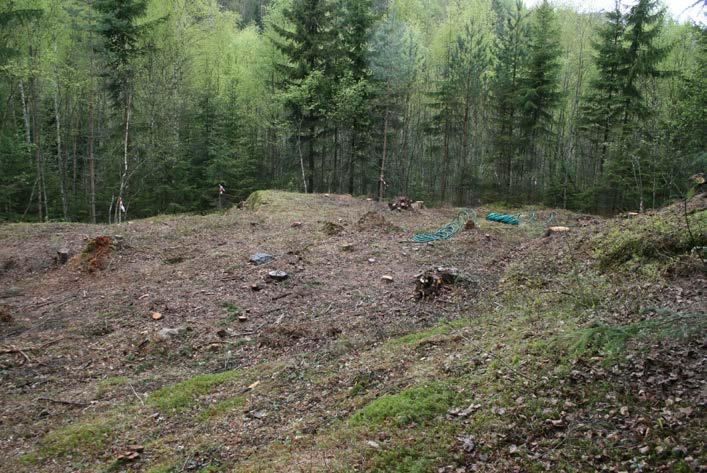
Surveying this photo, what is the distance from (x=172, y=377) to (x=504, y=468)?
14.7ft

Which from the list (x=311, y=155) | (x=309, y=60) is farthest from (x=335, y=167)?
(x=309, y=60)

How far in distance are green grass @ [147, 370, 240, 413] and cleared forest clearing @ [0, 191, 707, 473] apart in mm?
24

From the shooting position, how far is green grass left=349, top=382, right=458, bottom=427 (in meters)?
4.14

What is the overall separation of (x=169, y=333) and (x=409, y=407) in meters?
4.56

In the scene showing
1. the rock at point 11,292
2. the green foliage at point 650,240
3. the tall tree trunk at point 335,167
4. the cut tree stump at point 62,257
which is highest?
the tall tree trunk at point 335,167

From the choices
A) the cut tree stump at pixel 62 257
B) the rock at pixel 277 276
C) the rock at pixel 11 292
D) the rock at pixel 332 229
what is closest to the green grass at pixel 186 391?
the rock at pixel 277 276

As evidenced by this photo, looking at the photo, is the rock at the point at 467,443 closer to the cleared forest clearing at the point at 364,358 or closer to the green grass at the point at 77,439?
the cleared forest clearing at the point at 364,358

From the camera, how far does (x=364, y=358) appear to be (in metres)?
5.82

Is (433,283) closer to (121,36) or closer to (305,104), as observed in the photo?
(305,104)

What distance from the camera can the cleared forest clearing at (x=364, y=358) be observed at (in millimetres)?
3633

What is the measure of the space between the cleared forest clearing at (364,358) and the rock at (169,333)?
0.03 m

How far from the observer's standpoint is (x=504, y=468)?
3.41 meters

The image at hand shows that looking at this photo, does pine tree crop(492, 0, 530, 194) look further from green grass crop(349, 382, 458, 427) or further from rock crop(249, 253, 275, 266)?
green grass crop(349, 382, 458, 427)

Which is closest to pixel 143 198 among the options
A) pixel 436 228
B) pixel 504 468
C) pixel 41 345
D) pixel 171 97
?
pixel 171 97
